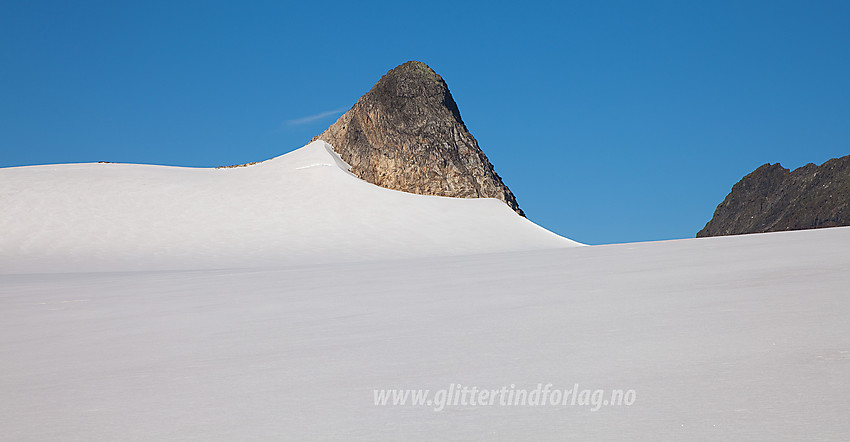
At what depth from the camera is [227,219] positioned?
21.5 meters

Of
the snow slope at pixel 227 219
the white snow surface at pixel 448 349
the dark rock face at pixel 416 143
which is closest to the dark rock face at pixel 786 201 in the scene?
the dark rock face at pixel 416 143

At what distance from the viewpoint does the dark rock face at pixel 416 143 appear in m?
26.6

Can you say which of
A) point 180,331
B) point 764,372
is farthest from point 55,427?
point 764,372

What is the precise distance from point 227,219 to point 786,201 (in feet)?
160

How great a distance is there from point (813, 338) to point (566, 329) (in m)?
1.27

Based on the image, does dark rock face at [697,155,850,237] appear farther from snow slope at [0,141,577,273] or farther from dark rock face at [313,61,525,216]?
snow slope at [0,141,577,273]

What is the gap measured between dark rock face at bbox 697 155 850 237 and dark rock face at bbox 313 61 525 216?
30.2 meters

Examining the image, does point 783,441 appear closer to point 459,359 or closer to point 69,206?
point 459,359

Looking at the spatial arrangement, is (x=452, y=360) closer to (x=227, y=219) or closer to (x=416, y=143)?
(x=227, y=219)

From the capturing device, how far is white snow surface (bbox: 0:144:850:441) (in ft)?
7.90

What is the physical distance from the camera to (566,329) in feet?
13.0

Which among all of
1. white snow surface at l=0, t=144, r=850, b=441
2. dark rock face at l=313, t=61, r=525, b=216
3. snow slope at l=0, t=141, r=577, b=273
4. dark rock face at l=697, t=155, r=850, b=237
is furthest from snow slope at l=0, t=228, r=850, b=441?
dark rock face at l=697, t=155, r=850, b=237

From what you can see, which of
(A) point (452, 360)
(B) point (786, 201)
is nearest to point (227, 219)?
(A) point (452, 360)

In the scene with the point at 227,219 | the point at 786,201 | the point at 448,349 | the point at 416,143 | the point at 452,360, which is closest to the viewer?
the point at 452,360
